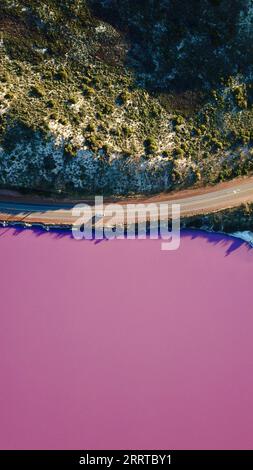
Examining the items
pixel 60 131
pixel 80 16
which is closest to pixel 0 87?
pixel 60 131

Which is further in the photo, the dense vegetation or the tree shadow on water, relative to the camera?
the tree shadow on water

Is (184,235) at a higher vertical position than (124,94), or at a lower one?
lower

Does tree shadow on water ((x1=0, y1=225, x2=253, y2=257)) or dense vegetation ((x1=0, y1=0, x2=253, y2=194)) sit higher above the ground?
dense vegetation ((x1=0, y1=0, x2=253, y2=194))

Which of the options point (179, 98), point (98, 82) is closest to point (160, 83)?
point (179, 98)

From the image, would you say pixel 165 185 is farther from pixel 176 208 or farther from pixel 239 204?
pixel 239 204

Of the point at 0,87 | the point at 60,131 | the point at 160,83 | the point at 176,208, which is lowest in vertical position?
the point at 176,208

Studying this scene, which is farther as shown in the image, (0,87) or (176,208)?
(176,208)

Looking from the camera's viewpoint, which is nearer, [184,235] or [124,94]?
[124,94]

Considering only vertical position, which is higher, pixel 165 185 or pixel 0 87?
pixel 0 87
